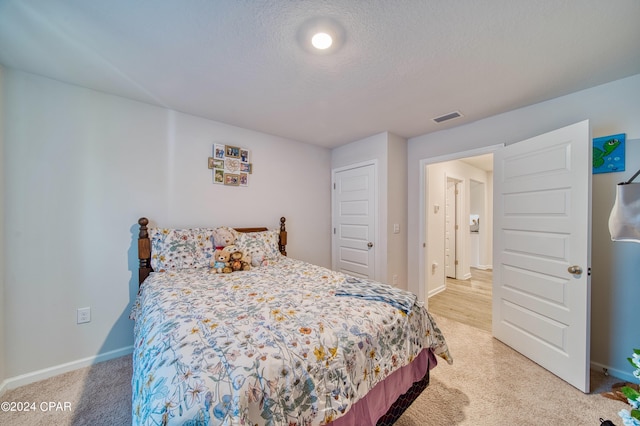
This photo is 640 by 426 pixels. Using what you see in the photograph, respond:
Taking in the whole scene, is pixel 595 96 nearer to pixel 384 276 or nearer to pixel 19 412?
pixel 384 276

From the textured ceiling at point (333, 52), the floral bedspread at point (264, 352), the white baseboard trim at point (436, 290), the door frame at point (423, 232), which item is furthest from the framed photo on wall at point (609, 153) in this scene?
the white baseboard trim at point (436, 290)

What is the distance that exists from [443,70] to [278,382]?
2.25 metres

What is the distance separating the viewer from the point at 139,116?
7.72 feet

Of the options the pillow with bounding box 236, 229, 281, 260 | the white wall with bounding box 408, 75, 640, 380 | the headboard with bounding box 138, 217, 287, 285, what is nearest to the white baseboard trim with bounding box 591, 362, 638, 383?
the white wall with bounding box 408, 75, 640, 380

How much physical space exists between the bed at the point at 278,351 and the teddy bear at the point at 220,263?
0.16 meters

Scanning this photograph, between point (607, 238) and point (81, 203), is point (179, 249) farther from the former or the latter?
point (607, 238)

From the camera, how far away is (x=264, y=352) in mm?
953

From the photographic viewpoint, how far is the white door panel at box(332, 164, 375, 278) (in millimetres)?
3328

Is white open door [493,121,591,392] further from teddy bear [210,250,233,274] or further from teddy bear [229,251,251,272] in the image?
teddy bear [210,250,233,274]

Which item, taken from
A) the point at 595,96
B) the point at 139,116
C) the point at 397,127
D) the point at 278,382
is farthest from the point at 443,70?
the point at 139,116

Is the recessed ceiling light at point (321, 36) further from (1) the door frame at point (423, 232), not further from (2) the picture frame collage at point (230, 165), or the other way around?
(1) the door frame at point (423, 232)

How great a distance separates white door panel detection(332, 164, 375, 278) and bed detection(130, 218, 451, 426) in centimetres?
150

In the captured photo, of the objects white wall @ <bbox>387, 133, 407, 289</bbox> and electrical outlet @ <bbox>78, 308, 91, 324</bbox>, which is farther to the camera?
white wall @ <bbox>387, 133, 407, 289</bbox>

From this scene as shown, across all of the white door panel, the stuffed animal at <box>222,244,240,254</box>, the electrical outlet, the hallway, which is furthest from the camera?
the white door panel
